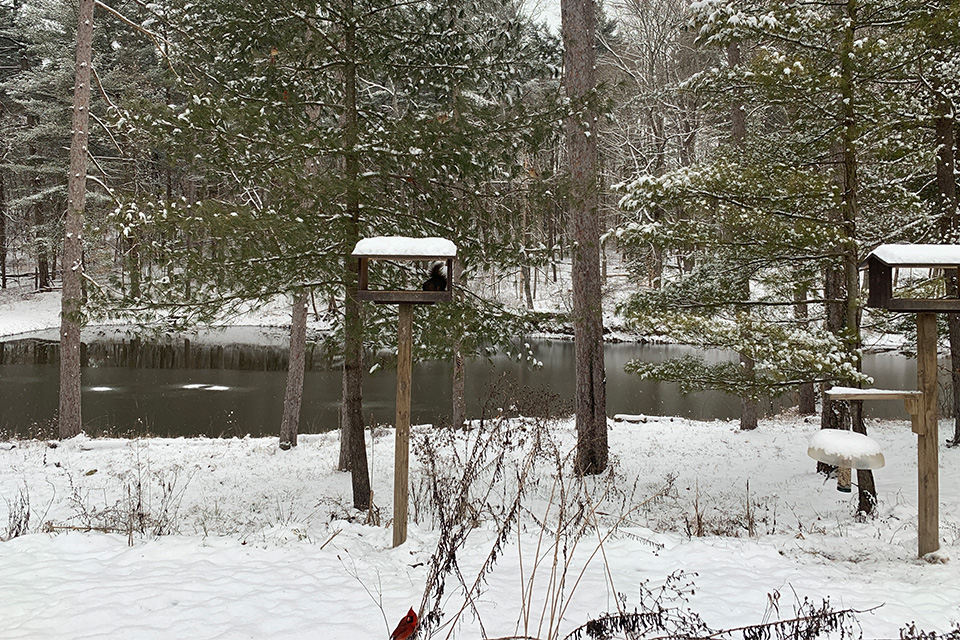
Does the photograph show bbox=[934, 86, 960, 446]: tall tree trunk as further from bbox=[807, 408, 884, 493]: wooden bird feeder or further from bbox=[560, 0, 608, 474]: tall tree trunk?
bbox=[807, 408, 884, 493]: wooden bird feeder

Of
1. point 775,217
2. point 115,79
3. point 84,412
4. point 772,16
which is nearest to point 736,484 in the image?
point 775,217

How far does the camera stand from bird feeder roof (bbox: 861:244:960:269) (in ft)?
14.6

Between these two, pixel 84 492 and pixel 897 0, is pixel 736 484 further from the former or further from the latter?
pixel 84 492

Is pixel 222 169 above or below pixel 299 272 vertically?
above

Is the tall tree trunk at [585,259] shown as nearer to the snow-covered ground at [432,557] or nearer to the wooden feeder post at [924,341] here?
the snow-covered ground at [432,557]

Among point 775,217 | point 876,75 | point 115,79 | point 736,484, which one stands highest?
point 115,79

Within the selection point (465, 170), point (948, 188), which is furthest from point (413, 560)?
point (948, 188)

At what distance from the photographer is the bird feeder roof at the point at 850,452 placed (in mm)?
3982

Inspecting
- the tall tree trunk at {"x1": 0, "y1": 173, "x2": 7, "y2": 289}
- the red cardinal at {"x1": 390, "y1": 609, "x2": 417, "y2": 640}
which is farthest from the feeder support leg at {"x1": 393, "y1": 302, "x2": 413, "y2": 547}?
the tall tree trunk at {"x1": 0, "y1": 173, "x2": 7, "y2": 289}

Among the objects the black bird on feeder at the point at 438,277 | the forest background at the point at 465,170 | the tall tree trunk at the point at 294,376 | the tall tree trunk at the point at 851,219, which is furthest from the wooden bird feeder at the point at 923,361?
the tall tree trunk at the point at 294,376

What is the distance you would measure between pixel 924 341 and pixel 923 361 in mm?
162

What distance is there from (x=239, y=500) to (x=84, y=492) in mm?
1756

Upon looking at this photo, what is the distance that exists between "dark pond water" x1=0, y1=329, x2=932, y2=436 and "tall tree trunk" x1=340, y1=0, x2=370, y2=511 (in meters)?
3.18

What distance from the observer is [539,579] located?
389 cm
